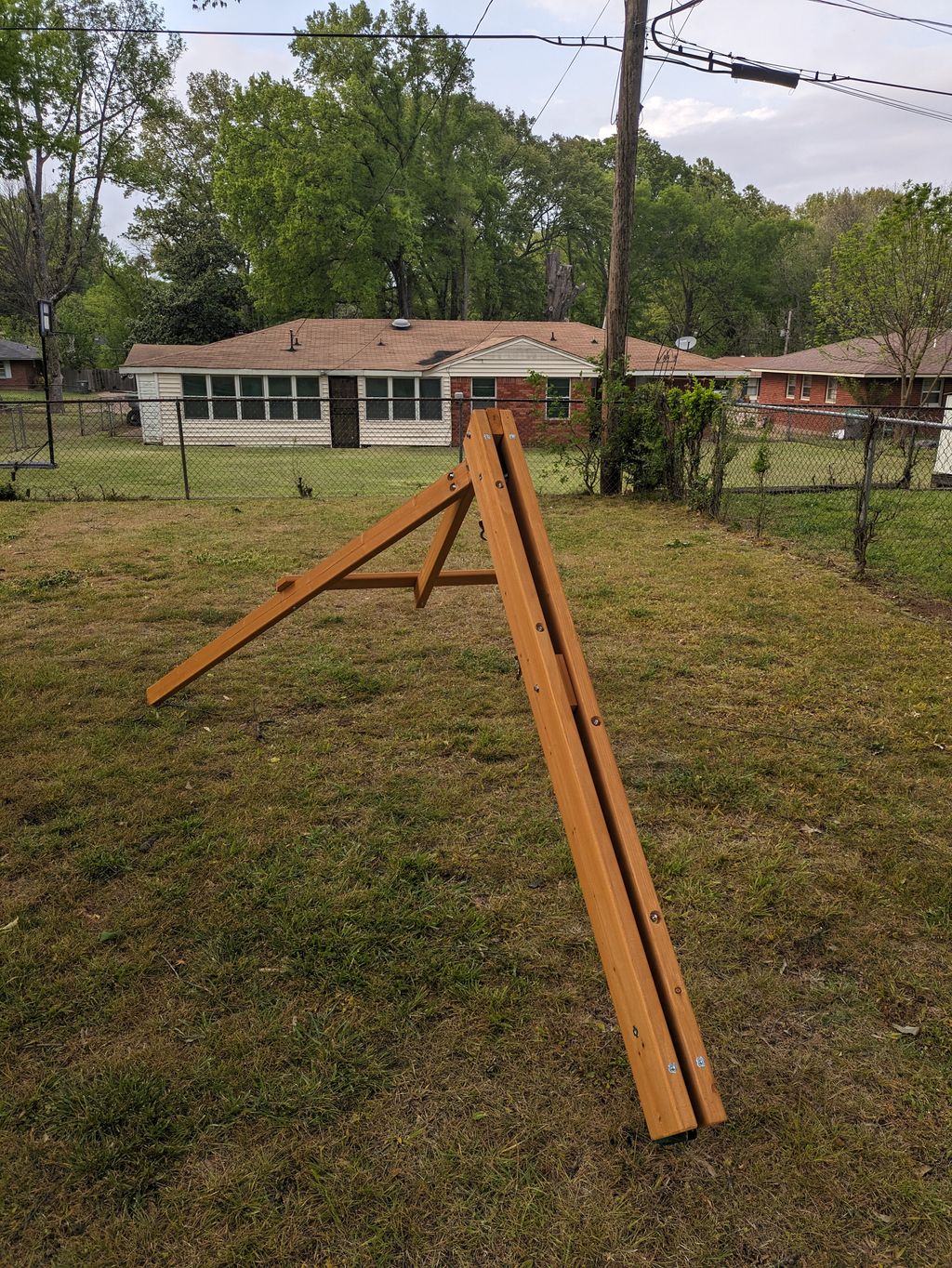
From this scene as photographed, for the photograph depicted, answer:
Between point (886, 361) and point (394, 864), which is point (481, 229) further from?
point (394, 864)

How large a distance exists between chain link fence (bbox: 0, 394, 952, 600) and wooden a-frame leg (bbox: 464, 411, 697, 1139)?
15.4ft

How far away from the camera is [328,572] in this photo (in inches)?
139

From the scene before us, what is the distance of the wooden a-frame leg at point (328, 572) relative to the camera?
3.09 m

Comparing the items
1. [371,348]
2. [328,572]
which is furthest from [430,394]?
[328,572]

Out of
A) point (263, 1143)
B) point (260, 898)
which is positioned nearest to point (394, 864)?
point (260, 898)

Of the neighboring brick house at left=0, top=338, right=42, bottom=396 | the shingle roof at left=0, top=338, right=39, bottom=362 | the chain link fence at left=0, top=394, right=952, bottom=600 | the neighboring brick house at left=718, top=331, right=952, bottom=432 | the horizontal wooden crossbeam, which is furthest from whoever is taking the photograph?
the neighboring brick house at left=0, top=338, right=42, bottom=396

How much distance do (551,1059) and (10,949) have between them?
5.33 ft

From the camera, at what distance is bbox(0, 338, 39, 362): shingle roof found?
1642 inches

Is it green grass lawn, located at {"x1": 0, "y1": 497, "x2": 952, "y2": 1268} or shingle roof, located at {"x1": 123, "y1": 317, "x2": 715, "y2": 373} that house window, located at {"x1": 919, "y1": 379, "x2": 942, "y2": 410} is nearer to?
shingle roof, located at {"x1": 123, "y1": 317, "x2": 715, "y2": 373}

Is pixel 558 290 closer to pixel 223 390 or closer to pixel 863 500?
pixel 223 390

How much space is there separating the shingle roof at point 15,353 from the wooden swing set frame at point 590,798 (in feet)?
A: 153

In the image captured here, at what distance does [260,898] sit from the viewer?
2.80 metres

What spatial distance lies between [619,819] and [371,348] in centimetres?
2536

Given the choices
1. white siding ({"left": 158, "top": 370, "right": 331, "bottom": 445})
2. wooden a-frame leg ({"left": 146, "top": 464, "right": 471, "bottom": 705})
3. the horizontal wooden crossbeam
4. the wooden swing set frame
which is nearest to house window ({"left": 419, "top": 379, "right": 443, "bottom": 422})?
white siding ({"left": 158, "top": 370, "right": 331, "bottom": 445})
